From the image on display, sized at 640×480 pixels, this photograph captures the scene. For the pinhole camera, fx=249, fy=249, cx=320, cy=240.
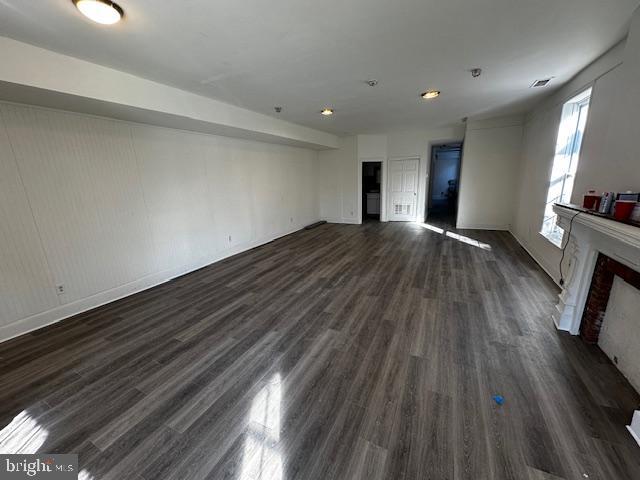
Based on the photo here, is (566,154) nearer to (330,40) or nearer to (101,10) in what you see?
(330,40)

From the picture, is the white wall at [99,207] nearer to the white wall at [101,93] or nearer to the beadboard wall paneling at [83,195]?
the beadboard wall paneling at [83,195]

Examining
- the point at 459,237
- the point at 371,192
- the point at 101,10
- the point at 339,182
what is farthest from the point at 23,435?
the point at 371,192

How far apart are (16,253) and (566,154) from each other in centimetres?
698

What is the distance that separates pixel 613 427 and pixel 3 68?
4937 mm

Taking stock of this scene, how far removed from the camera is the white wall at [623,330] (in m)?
1.80

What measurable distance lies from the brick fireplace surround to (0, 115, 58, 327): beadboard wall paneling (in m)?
5.51

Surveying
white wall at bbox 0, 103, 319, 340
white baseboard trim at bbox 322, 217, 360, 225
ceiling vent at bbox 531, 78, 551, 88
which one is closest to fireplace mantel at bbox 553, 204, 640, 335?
ceiling vent at bbox 531, 78, 551, 88

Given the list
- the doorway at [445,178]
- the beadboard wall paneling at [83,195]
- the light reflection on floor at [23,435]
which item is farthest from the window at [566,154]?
the doorway at [445,178]

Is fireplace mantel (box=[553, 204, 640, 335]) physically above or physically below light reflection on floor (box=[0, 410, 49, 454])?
above

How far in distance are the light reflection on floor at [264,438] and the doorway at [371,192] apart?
724 cm

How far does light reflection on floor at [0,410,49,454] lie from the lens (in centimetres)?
151

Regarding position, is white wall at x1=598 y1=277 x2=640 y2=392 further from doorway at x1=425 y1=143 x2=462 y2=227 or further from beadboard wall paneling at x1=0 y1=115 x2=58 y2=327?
doorway at x1=425 y1=143 x2=462 y2=227

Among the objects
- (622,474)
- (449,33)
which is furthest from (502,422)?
(449,33)

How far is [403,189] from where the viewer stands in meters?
7.65
